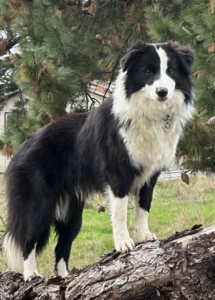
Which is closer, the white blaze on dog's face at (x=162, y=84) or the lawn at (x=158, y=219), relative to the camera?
the white blaze on dog's face at (x=162, y=84)

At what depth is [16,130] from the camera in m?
6.66

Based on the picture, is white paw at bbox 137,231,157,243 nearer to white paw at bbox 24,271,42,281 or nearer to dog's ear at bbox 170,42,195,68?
white paw at bbox 24,271,42,281

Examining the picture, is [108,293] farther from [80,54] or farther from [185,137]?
[80,54]

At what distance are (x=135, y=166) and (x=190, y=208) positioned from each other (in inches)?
236

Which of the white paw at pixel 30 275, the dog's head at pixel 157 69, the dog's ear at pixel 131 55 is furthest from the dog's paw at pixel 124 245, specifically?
the dog's ear at pixel 131 55

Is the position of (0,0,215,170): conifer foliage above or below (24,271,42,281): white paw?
above

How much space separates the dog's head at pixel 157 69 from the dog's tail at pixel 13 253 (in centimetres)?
152

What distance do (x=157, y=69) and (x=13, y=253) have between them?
1.87 m

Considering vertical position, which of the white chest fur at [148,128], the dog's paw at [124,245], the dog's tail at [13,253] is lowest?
the dog's tail at [13,253]

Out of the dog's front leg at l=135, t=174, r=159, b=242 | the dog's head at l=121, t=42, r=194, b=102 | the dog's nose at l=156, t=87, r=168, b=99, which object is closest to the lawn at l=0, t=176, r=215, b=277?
the dog's front leg at l=135, t=174, r=159, b=242

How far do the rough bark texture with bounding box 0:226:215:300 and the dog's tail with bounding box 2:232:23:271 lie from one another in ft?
3.34

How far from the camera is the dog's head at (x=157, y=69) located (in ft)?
12.8

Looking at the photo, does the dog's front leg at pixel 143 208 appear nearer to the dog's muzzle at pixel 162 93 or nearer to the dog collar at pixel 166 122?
the dog collar at pixel 166 122

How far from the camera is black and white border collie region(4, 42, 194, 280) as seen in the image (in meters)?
4.00
